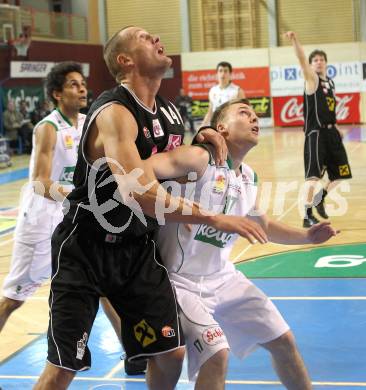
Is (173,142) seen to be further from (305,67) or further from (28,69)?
(28,69)

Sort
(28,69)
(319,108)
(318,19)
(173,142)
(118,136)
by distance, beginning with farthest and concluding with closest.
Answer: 1. (318,19)
2. (28,69)
3. (319,108)
4. (173,142)
5. (118,136)

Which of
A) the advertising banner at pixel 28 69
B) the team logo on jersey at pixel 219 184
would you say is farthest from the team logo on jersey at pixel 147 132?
the advertising banner at pixel 28 69

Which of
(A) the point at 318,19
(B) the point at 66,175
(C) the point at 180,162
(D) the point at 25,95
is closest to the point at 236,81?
(A) the point at 318,19

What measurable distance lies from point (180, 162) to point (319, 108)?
638 centimetres

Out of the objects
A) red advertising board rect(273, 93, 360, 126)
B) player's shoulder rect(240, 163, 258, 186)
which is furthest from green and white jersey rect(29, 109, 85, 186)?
red advertising board rect(273, 93, 360, 126)

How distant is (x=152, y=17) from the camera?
1189 inches

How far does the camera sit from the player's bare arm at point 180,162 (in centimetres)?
326

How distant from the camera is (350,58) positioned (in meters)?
26.8

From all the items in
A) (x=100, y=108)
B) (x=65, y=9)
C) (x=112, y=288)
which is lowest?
(x=112, y=288)

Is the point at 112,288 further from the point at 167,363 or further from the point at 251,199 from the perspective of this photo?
the point at 251,199

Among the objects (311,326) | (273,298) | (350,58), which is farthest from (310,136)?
(350,58)

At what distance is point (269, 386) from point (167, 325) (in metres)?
1.31

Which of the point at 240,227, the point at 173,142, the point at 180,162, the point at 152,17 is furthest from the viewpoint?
the point at 152,17

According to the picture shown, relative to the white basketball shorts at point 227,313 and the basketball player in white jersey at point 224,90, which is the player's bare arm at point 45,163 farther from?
the basketball player in white jersey at point 224,90
